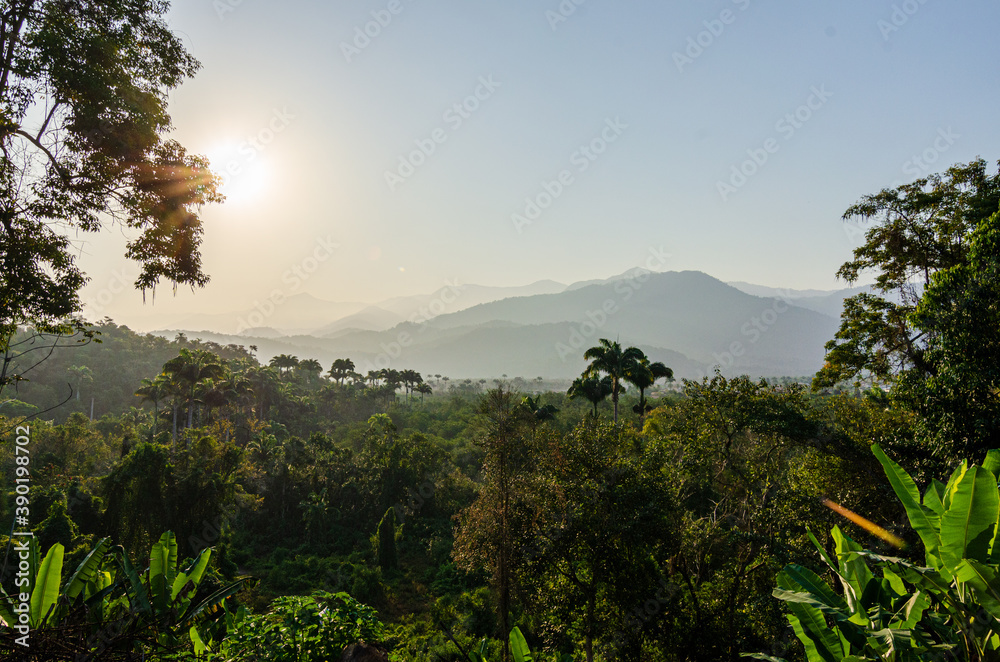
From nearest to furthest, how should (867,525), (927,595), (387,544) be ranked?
1. (927,595)
2. (867,525)
3. (387,544)

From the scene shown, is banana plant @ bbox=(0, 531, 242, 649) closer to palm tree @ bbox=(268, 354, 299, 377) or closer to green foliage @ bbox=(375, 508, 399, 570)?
green foliage @ bbox=(375, 508, 399, 570)

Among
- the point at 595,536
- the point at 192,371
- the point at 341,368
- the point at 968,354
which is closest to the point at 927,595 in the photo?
the point at 595,536

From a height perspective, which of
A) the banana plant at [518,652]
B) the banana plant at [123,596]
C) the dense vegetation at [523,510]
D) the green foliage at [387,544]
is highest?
the banana plant at [123,596]

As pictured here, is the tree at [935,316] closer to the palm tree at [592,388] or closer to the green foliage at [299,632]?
the green foliage at [299,632]

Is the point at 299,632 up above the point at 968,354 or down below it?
below

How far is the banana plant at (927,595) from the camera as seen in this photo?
10.0 feet

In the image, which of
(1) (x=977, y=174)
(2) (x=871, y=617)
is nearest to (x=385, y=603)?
(2) (x=871, y=617)

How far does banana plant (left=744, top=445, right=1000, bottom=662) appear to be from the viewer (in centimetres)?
306

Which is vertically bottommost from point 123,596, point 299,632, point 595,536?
point 595,536

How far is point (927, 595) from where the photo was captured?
350 centimetres

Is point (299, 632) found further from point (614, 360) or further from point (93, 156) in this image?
point (614, 360)

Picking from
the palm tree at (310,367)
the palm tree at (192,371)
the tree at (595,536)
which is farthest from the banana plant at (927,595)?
the palm tree at (310,367)

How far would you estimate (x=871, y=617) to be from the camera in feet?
11.5

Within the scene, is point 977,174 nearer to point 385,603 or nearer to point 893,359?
point 893,359
